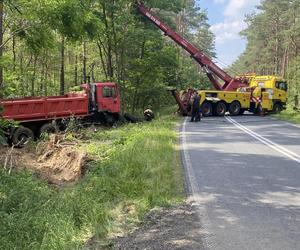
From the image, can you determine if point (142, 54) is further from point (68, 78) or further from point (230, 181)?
point (230, 181)

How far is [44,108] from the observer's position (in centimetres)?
2045

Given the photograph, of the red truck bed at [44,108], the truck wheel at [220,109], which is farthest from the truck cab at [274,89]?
the red truck bed at [44,108]

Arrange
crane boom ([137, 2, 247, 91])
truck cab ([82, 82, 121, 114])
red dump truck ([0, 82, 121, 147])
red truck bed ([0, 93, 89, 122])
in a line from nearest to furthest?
red dump truck ([0, 82, 121, 147])
red truck bed ([0, 93, 89, 122])
truck cab ([82, 82, 121, 114])
crane boom ([137, 2, 247, 91])

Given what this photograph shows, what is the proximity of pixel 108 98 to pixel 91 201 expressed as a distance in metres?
16.4

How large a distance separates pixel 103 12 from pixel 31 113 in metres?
12.3

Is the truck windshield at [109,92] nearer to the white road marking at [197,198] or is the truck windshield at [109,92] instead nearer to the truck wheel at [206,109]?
the truck wheel at [206,109]

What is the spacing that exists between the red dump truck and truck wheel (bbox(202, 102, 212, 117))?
6317 mm

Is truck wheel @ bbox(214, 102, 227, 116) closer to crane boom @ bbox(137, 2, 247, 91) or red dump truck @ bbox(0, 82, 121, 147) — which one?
crane boom @ bbox(137, 2, 247, 91)

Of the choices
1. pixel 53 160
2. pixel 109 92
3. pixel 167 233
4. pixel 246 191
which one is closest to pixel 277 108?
pixel 109 92

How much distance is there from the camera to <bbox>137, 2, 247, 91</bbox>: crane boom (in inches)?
1227

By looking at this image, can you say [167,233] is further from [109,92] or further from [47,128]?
[109,92]

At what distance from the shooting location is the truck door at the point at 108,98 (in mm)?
23930

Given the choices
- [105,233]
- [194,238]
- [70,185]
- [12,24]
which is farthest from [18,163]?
[194,238]

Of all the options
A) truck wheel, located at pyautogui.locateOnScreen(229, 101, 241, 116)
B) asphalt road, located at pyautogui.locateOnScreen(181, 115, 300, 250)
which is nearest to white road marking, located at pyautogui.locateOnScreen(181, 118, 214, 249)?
asphalt road, located at pyautogui.locateOnScreen(181, 115, 300, 250)
